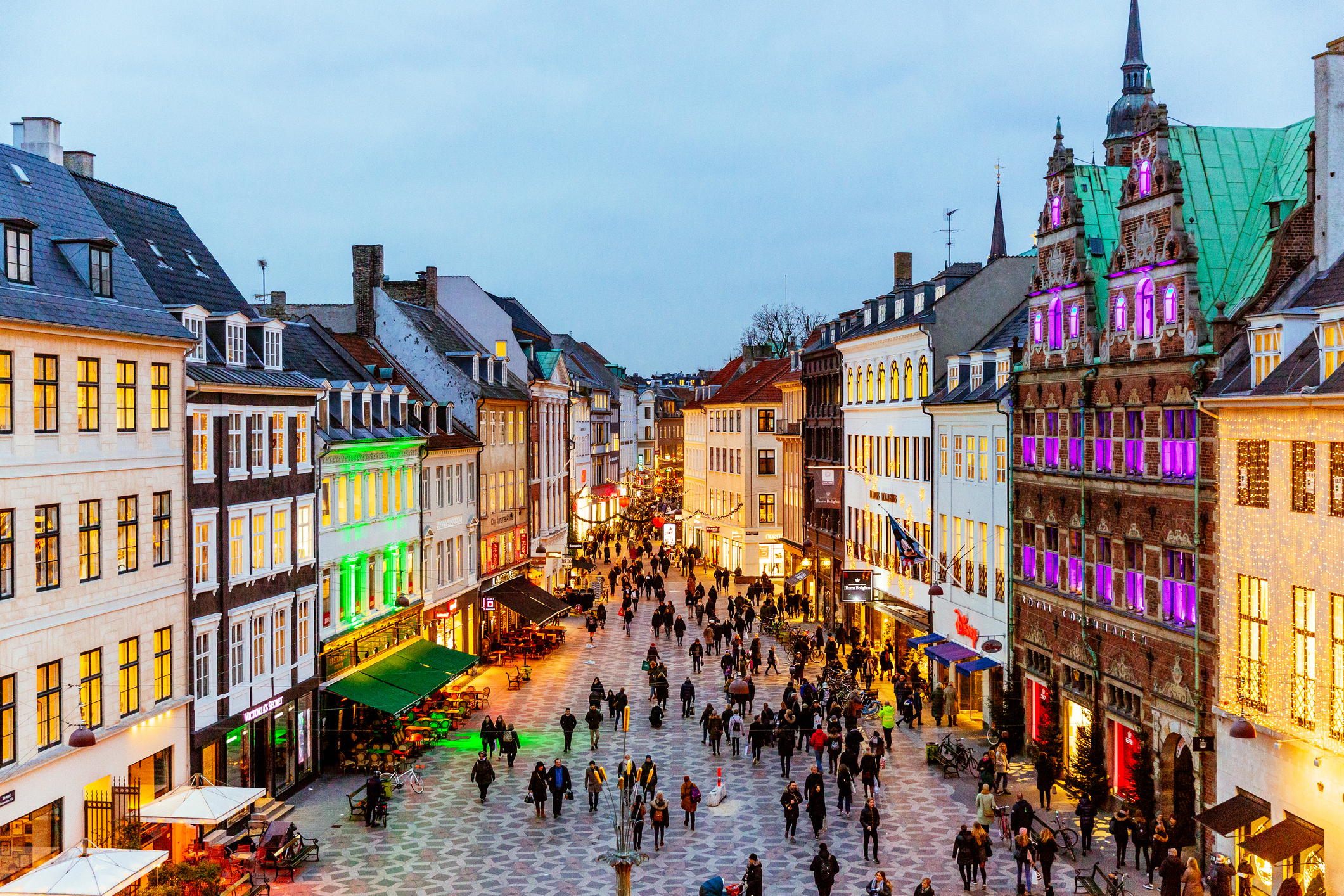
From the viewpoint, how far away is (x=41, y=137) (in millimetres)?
28031

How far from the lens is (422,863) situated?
26297 millimetres

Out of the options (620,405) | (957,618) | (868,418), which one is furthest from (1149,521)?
(620,405)

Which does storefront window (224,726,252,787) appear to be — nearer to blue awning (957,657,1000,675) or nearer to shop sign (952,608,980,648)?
blue awning (957,657,1000,675)

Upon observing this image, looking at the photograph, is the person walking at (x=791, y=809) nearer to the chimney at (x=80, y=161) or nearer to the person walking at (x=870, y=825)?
the person walking at (x=870, y=825)

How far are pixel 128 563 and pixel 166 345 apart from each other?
15.3 feet

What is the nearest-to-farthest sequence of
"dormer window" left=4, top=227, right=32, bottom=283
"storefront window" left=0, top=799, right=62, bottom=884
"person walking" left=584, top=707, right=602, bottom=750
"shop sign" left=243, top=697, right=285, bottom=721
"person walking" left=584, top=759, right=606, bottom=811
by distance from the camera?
1. "storefront window" left=0, top=799, right=62, bottom=884
2. "dormer window" left=4, top=227, right=32, bottom=283
3. "shop sign" left=243, top=697, right=285, bottom=721
4. "person walking" left=584, top=759, right=606, bottom=811
5. "person walking" left=584, top=707, right=602, bottom=750

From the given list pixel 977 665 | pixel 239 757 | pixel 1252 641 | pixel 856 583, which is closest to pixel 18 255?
pixel 239 757

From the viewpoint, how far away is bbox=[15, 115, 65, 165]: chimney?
2798 centimetres

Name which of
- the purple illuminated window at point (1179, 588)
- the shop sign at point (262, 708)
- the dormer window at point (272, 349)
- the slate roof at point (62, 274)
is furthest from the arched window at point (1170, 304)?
the shop sign at point (262, 708)

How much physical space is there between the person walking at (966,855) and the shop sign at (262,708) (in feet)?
53.7

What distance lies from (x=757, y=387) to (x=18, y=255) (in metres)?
59.7

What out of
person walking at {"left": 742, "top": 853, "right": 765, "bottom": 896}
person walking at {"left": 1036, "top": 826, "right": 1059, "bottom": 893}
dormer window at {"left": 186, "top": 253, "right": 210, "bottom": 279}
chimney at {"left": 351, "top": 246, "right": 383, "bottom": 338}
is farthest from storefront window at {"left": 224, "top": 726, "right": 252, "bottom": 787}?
chimney at {"left": 351, "top": 246, "right": 383, "bottom": 338}

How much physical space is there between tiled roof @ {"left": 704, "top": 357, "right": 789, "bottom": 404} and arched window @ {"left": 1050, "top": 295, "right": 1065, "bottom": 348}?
130ft

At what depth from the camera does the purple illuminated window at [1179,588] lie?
27188 millimetres
